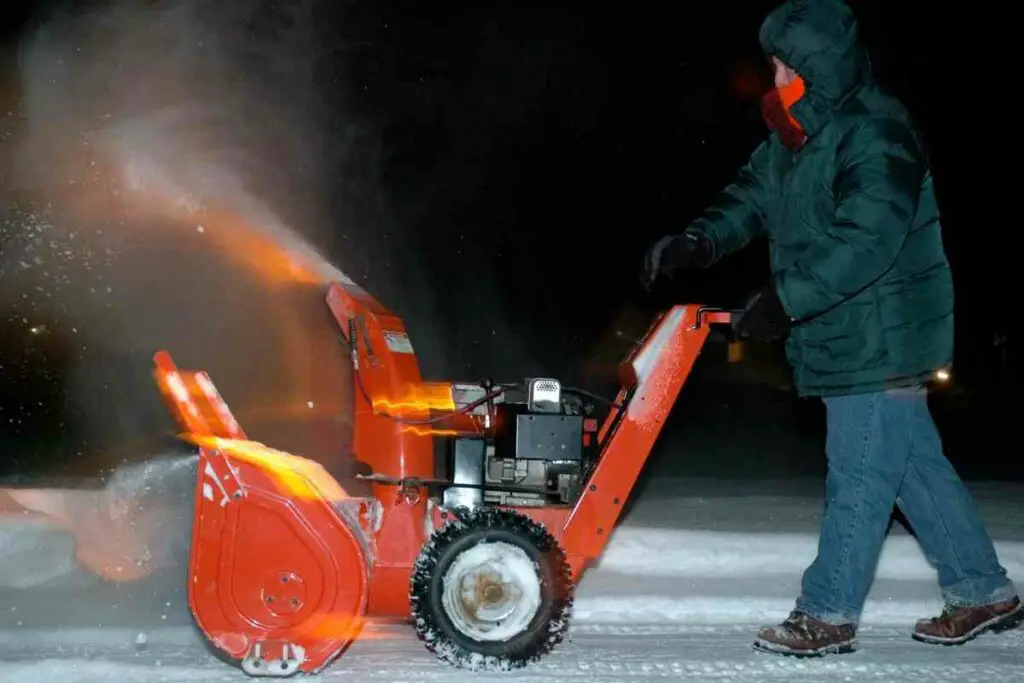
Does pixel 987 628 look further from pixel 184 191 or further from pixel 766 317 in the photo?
pixel 184 191

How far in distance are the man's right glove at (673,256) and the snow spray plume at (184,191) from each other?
12.0 feet

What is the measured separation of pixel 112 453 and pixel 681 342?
7637 millimetres

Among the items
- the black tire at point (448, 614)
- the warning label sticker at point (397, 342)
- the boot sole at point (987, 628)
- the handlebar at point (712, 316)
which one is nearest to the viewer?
the black tire at point (448, 614)

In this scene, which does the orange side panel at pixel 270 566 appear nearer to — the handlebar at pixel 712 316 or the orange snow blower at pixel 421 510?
the orange snow blower at pixel 421 510

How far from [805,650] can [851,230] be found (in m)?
1.34

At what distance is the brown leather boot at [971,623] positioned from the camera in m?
3.63

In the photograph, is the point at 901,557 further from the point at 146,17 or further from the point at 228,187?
the point at 146,17

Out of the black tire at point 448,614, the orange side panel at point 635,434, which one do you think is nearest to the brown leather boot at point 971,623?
the orange side panel at point 635,434

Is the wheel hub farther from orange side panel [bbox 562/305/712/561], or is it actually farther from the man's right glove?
the man's right glove

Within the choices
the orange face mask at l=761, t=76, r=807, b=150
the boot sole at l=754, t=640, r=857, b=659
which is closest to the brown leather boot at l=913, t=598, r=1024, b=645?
the boot sole at l=754, t=640, r=857, b=659

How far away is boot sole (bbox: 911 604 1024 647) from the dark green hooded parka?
2.99ft

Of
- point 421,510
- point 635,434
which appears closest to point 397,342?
point 421,510

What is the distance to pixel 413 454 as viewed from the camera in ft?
12.2

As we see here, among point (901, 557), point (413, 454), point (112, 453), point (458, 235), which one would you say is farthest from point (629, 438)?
point (458, 235)
